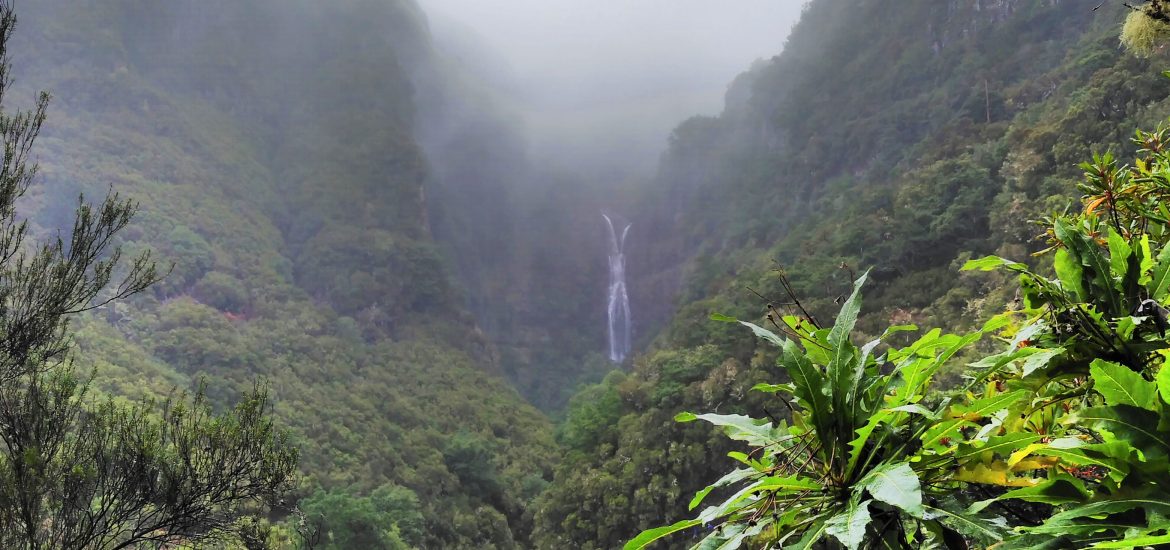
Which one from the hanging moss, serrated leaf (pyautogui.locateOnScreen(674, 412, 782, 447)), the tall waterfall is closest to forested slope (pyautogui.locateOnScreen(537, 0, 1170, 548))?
serrated leaf (pyautogui.locateOnScreen(674, 412, 782, 447))

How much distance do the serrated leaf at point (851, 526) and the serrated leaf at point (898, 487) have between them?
0.03m

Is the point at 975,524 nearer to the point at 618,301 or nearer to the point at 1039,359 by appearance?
the point at 1039,359

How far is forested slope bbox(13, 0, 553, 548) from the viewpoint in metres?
18.9

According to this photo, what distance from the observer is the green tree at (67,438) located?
4.38 m

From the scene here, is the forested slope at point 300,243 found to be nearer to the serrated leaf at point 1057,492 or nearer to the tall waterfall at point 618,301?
the tall waterfall at point 618,301

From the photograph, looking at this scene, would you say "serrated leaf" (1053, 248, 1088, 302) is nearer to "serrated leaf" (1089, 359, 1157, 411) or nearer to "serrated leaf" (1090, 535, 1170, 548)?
"serrated leaf" (1089, 359, 1157, 411)

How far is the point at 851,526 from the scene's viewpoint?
0.91 m

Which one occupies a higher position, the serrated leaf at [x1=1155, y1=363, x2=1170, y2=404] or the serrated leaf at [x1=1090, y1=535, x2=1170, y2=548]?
the serrated leaf at [x1=1155, y1=363, x2=1170, y2=404]

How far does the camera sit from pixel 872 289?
14.1 metres

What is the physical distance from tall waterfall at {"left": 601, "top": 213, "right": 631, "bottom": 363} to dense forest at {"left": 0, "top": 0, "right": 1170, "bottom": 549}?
98cm

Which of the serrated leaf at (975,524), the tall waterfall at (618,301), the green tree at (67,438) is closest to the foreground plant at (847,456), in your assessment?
the serrated leaf at (975,524)

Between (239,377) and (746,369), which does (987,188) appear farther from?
(239,377)

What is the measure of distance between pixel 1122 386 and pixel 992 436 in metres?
0.23

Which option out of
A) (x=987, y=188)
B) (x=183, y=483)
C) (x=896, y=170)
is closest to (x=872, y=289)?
(x=987, y=188)
